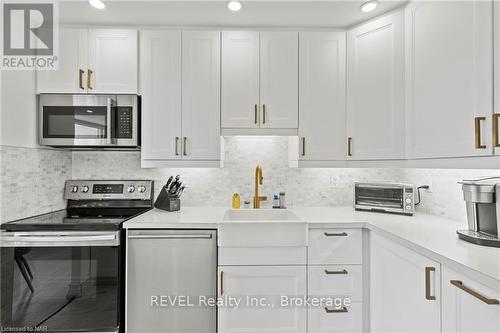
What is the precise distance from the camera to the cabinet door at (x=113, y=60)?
2.15 meters

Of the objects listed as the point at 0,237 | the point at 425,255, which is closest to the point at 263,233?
the point at 425,255

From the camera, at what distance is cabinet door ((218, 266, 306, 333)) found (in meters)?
1.80

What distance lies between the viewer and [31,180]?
6.61ft

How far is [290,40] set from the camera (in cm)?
221

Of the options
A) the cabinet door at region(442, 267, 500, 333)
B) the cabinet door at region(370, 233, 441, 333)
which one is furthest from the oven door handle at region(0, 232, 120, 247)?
the cabinet door at region(442, 267, 500, 333)

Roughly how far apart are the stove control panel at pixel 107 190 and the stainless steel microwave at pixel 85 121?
1.39 feet

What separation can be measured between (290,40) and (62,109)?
188cm

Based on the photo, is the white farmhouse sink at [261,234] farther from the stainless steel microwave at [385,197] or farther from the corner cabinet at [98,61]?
the corner cabinet at [98,61]

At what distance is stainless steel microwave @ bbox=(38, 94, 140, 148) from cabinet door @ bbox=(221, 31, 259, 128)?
2.41ft

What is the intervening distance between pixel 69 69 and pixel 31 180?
897mm

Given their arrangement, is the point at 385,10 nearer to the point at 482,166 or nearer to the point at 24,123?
the point at 482,166

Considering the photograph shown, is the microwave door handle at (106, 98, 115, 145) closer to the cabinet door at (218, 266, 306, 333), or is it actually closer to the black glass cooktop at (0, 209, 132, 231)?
the black glass cooktop at (0, 209, 132, 231)

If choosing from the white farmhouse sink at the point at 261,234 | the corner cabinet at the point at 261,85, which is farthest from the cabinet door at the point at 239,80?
the white farmhouse sink at the point at 261,234

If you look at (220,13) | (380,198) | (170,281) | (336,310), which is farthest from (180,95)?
(336,310)
